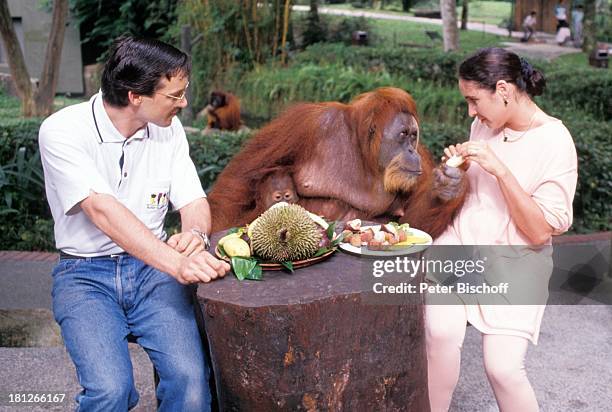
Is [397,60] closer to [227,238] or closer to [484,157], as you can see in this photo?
[484,157]

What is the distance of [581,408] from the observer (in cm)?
334

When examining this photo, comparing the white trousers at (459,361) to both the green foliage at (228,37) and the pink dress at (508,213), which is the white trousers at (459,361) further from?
the green foliage at (228,37)

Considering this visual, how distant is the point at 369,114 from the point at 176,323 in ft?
3.81

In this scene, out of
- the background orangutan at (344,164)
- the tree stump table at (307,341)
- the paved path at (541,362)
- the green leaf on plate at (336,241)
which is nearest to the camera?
the tree stump table at (307,341)

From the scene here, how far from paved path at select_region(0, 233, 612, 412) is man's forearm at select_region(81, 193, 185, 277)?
120cm

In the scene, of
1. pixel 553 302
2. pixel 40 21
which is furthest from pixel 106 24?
pixel 553 302

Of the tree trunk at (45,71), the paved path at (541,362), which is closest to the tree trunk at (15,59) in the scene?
the tree trunk at (45,71)

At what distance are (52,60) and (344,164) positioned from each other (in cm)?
583

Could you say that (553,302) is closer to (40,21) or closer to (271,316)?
(271,316)

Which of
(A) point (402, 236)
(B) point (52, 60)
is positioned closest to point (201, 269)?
(A) point (402, 236)

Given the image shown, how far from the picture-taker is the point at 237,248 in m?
2.42

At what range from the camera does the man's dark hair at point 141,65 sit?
98.6 inches

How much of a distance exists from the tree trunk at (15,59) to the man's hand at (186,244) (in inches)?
214

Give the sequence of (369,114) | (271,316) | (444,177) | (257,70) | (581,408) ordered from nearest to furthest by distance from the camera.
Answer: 1. (271,316)
2. (444,177)
3. (369,114)
4. (581,408)
5. (257,70)
